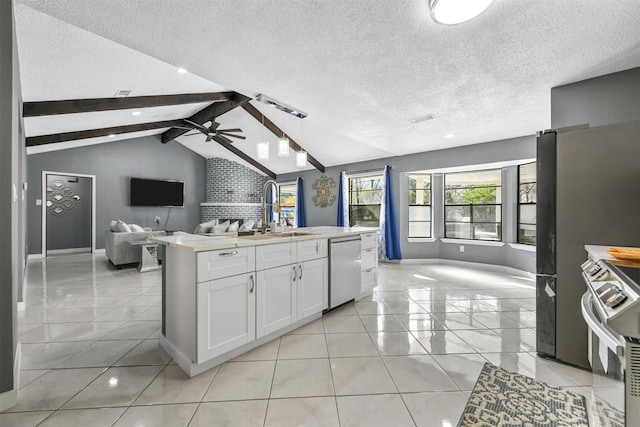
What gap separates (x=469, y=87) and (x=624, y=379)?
8.08ft

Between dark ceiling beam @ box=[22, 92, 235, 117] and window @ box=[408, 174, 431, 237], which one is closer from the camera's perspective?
dark ceiling beam @ box=[22, 92, 235, 117]

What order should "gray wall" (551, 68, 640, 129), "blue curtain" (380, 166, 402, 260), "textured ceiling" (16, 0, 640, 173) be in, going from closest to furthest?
"textured ceiling" (16, 0, 640, 173), "gray wall" (551, 68, 640, 129), "blue curtain" (380, 166, 402, 260)

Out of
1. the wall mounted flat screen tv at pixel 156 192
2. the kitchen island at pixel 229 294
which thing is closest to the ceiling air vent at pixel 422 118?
the kitchen island at pixel 229 294

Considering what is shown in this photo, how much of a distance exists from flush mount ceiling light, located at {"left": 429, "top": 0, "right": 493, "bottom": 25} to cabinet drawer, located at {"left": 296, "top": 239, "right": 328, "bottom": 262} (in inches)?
77.0

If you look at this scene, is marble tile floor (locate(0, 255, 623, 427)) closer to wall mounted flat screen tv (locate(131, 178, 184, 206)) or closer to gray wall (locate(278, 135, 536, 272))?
gray wall (locate(278, 135, 536, 272))

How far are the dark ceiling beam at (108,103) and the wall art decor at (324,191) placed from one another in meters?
3.38

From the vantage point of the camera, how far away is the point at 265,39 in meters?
1.86

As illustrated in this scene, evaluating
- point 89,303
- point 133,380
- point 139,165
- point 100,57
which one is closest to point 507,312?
point 133,380

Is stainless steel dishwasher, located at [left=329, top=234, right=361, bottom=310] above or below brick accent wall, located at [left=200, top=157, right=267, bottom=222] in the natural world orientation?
below

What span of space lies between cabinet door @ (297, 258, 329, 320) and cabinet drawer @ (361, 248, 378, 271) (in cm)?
74

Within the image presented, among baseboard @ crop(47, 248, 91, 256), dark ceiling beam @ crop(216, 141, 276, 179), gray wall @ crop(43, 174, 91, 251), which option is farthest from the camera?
dark ceiling beam @ crop(216, 141, 276, 179)

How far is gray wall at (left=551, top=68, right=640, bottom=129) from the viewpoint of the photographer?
218cm

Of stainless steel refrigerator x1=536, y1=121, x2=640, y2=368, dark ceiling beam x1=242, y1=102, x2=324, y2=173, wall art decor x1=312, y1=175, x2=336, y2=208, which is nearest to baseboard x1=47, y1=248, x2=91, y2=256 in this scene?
dark ceiling beam x1=242, y1=102, x2=324, y2=173

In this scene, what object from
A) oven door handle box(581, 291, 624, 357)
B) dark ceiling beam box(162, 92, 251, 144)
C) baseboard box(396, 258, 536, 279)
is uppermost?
dark ceiling beam box(162, 92, 251, 144)
